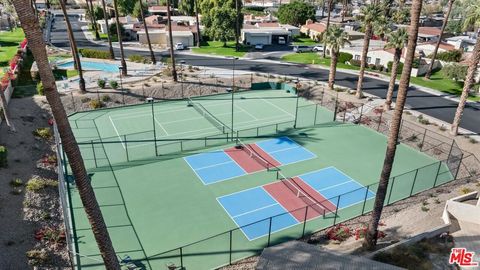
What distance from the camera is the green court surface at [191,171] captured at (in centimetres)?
2103

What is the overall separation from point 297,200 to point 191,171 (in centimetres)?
901

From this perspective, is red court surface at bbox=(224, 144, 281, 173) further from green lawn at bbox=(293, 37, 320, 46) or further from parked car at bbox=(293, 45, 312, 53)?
green lawn at bbox=(293, 37, 320, 46)

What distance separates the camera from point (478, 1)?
105ft

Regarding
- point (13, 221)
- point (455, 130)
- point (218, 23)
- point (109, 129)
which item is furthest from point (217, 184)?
point (218, 23)

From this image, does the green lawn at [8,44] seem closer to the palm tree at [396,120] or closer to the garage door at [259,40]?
the garage door at [259,40]

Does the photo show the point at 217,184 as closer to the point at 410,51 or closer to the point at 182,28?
the point at 410,51

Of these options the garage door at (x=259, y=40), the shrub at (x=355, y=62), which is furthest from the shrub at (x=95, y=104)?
the garage door at (x=259, y=40)

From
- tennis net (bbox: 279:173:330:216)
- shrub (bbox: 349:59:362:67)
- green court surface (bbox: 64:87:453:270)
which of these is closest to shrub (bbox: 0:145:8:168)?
green court surface (bbox: 64:87:453:270)

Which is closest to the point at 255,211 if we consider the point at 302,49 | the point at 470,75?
the point at 470,75

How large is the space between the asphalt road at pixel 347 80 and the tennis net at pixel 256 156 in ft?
75.0

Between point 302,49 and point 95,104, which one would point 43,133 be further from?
point 302,49

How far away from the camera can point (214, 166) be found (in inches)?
1182

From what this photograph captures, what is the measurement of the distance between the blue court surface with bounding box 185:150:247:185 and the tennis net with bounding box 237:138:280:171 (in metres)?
1.93

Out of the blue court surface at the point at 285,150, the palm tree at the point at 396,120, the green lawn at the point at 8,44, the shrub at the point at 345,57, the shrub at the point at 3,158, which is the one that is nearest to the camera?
the palm tree at the point at 396,120
